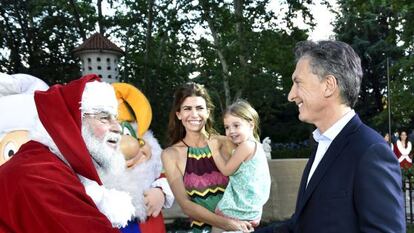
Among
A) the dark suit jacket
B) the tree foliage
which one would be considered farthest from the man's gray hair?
the tree foliage

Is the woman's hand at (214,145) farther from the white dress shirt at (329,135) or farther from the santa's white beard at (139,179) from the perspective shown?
the white dress shirt at (329,135)

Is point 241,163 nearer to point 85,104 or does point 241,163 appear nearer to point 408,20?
point 85,104

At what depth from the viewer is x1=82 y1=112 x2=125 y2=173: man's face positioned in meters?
2.48

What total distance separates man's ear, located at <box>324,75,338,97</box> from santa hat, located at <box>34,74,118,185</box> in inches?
46.0

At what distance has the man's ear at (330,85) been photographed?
201cm

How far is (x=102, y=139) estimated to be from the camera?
251 cm

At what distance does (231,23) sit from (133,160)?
1052 centimetres

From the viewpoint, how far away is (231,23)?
1355 centimetres

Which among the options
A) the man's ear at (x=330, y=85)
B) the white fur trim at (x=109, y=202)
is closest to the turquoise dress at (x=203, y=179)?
the white fur trim at (x=109, y=202)

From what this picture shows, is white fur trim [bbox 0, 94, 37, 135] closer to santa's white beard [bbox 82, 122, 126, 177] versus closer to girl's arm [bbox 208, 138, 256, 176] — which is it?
santa's white beard [bbox 82, 122, 126, 177]

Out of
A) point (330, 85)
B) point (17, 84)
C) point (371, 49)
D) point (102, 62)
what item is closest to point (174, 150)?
point (17, 84)

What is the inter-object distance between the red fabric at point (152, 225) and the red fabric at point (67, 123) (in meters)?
0.91

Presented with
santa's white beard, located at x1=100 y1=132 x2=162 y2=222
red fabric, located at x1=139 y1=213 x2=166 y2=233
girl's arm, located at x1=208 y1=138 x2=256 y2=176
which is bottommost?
red fabric, located at x1=139 y1=213 x2=166 y2=233

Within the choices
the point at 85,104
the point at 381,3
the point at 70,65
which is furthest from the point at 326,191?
the point at 70,65
